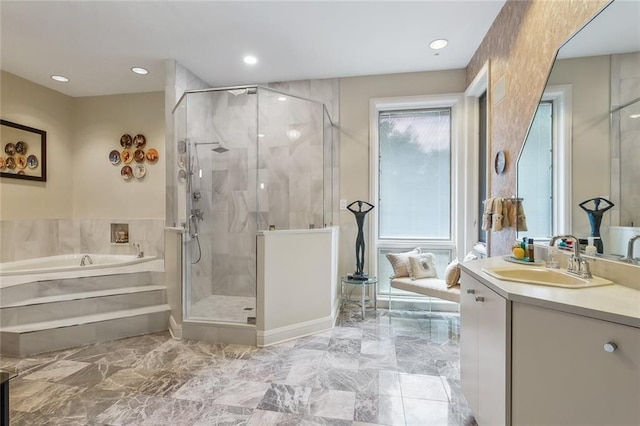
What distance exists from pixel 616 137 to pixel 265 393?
2.36m

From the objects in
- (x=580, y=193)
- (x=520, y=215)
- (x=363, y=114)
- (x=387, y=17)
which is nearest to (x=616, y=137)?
(x=580, y=193)

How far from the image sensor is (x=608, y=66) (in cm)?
127

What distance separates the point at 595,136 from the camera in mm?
1324

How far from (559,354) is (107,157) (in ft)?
16.7

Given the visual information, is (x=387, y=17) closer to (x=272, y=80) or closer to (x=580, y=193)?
(x=272, y=80)

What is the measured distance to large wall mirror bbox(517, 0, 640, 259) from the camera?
1.17m

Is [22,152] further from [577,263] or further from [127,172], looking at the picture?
[577,263]

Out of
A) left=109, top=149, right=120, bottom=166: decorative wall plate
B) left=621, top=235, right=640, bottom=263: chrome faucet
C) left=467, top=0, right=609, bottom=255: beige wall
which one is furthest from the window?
left=109, top=149, right=120, bottom=166: decorative wall plate

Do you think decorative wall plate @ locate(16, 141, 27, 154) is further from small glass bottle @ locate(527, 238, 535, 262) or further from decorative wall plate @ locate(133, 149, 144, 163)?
small glass bottle @ locate(527, 238, 535, 262)

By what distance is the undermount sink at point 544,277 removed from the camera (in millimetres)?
1216

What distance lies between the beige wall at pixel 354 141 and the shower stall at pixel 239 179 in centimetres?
23

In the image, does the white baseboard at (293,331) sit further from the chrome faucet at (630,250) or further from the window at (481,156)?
the chrome faucet at (630,250)

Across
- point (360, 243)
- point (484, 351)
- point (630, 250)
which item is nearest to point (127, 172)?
point (360, 243)

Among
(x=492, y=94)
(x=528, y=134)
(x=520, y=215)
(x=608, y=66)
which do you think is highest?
(x=492, y=94)
